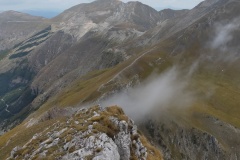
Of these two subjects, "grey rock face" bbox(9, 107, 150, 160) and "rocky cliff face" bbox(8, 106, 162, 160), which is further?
"rocky cliff face" bbox(8, 106, 162, 160)

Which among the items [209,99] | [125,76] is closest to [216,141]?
[209,99]

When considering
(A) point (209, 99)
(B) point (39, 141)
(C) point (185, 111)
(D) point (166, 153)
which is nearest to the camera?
(B) point (39, 141)

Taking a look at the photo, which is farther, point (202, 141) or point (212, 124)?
point (212, 124)

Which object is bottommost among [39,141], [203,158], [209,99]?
[203,158]

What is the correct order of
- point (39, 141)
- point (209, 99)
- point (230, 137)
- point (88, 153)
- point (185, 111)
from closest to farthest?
1. point (88, 153)
2. point (39, 141)
3. point (230, 137)
4. point (185, 111)
5. point (209, 99)

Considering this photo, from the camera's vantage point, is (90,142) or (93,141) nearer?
(90,142)

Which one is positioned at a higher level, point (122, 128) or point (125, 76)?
point (122, 128)

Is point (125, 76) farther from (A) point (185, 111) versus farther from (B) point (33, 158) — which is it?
(B) point (33, 158)

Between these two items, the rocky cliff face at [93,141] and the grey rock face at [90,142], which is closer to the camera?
the grey rock face at [90,142]
